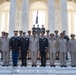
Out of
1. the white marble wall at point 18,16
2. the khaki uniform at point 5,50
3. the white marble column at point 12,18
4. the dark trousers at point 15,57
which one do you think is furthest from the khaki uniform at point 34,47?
the white marble wall at point 18,16

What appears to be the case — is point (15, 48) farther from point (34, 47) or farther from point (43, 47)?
point (43, 47)

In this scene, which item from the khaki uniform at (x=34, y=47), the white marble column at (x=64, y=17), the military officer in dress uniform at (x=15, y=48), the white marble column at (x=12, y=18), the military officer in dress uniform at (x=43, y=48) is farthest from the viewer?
the white marble column at (x=12, y=18)

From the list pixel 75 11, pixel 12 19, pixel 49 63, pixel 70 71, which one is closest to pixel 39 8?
pixel 75 11

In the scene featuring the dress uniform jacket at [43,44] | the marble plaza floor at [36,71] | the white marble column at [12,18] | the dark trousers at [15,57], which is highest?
the white marble column at [12,18]

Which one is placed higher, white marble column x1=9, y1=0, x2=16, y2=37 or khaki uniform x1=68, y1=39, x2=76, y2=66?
white marble column x1=9, y1=0, x2=16, y2=37

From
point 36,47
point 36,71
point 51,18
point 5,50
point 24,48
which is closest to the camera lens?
point 36,71

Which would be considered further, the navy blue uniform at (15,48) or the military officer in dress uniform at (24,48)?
the navy blue uniform at (15,48)

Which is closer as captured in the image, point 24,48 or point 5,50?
point 24,48

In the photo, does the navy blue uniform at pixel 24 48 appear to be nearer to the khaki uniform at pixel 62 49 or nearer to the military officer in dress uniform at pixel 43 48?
the military officer in dress uniform at pixel 43 48

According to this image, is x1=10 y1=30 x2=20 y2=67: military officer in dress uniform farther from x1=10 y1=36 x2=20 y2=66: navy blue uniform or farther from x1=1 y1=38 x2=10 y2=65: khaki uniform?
x1=1 y1=38 x2=10 y2=65: khaki uniform

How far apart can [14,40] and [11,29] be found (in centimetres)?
1793

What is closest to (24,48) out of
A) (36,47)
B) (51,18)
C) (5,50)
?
(36,47)

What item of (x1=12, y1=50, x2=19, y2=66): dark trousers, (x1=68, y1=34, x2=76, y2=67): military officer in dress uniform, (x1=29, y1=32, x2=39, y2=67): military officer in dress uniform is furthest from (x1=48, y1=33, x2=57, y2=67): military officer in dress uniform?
(x1=12, y1=50, x2=19, y2=66): dark trousers

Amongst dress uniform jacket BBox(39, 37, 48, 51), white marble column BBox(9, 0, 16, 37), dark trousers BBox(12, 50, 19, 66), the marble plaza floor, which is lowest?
the marble plaza floor
